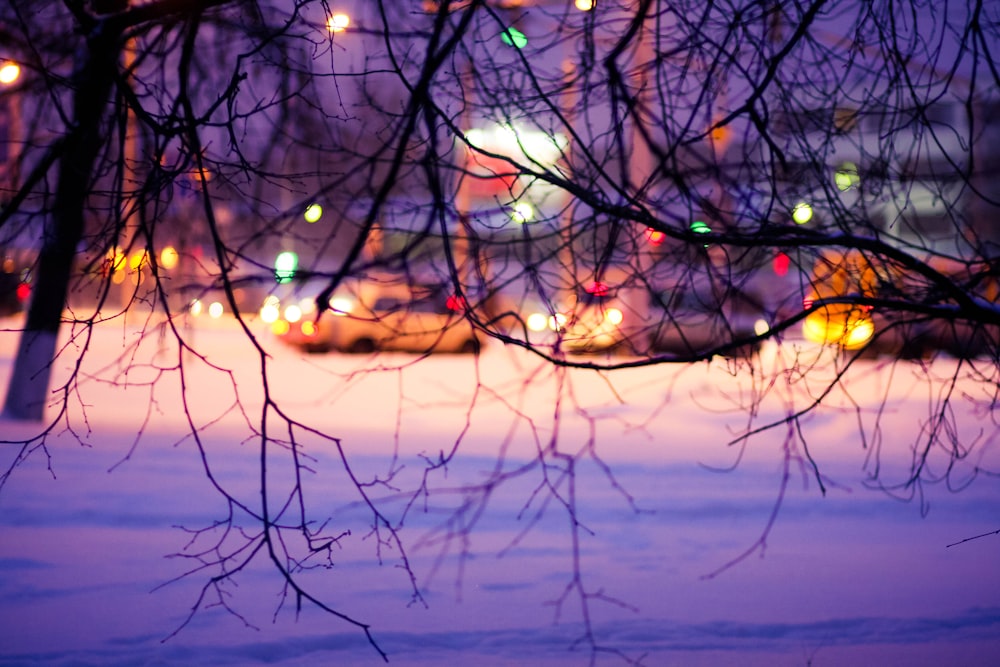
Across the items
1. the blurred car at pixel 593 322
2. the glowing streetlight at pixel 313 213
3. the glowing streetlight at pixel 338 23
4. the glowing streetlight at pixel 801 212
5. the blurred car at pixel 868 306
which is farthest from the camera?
the blurred car at pixel 593 322

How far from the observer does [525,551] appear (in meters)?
7.21

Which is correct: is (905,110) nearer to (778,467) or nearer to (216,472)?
(778,467)

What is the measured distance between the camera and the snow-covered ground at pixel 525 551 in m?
5.30

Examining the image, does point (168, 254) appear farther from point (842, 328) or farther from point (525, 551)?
point (842, 328)

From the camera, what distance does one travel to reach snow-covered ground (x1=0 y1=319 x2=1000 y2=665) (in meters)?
5.30

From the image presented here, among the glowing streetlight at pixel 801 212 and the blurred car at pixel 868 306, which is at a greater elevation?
the glowing streetlight at pixel 801 212

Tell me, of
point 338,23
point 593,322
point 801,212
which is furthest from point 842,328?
point 338,23

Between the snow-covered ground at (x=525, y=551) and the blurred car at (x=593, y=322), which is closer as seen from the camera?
the snow-covered ground at (x=525, y=551)

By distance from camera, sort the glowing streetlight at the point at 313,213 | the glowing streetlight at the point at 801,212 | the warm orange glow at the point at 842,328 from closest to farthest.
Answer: the warm orange glow at the point at 842,328 < the glowing streetlight at the point at 313,213 < the glowing streetlight at the point at 801,212

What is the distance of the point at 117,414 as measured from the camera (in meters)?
12.2

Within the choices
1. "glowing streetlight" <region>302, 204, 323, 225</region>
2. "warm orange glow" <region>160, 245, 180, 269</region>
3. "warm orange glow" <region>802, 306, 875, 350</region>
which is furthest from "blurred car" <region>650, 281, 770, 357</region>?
"warm orange glow" <region>160, 245, 180, 269</region>

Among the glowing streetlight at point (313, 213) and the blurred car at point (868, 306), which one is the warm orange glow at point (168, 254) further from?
the blurred car at point (868, 306)

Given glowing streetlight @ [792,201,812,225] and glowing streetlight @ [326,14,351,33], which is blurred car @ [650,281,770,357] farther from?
glowing streetlight @ [326,14,351,33]

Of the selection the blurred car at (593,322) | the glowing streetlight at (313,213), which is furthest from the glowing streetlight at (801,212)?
the glowing streetlight at (313,213)
